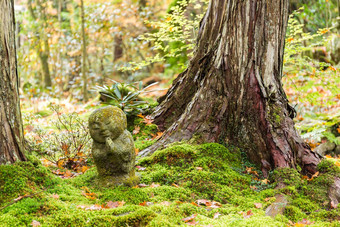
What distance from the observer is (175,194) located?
12.6 ft

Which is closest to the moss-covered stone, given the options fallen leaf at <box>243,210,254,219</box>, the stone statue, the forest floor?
the forest floor

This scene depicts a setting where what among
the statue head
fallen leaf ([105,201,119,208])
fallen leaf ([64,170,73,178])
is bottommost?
fallen leaf ([64,170,73,178])

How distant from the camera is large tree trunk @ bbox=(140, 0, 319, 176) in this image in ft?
15.6

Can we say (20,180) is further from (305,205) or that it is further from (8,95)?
(305,205)

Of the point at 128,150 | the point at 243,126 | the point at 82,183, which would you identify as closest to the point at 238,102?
the point at 243,126

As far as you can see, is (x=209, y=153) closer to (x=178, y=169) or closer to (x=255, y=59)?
(x=178, y=169)

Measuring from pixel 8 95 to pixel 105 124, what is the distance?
45.3 inches

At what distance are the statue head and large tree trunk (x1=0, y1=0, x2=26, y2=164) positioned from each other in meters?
0.87

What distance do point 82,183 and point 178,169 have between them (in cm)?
141

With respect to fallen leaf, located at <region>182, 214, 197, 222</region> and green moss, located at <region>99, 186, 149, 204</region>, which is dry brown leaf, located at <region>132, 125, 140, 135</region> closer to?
green moss, located at <region>99, 186, 149, 204</region>

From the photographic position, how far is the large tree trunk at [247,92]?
4.76 metres

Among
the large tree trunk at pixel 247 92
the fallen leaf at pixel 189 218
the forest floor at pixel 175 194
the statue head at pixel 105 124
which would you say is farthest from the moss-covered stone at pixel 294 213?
the statue head at pixel 105 124

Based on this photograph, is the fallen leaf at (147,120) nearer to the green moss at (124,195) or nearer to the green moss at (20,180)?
the green moss at (124,195)

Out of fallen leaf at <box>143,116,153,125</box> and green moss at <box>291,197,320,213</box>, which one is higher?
fallen leaf at <box>143,116,153,125</box>
